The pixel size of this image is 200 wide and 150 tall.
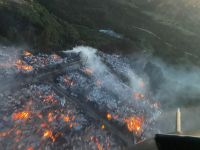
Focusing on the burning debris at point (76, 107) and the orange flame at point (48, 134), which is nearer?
the orange flame at point (48, 134)

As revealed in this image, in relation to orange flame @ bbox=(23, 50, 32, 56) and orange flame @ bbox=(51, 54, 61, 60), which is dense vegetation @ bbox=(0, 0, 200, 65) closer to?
orange flame @ bbox=(23, 50, 32, 56)

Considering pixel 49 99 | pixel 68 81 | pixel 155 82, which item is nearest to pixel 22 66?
pixel 68 81

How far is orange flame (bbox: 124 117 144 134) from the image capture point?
28.7 m

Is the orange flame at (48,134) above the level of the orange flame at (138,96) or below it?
below

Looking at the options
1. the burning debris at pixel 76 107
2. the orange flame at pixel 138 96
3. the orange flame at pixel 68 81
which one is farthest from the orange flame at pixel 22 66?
the orange flame at pixel 138 96

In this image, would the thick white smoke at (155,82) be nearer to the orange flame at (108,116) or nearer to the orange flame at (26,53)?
the orange flame at (108,116)

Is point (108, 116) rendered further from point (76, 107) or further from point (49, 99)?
point (49, 99)

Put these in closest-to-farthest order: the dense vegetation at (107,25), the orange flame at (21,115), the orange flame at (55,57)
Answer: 1. the orange flame at (21,115)
2. the orange flame at (55,57)
3. the dense vegetation at (107,25)

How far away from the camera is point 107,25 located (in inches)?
2159

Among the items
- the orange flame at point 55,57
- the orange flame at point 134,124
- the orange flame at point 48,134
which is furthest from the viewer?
the orange flame at point 55,57

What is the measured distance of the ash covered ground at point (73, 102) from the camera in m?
23.7

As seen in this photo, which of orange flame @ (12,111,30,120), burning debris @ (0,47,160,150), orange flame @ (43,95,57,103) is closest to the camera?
burning debris @ (0,47,160,150)

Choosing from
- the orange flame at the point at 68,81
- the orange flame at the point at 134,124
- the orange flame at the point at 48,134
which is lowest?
the orange flame at the point at 134,124

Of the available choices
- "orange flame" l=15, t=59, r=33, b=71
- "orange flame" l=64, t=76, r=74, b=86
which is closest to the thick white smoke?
"orange flame" l=64, t=76, r=74, b=86
